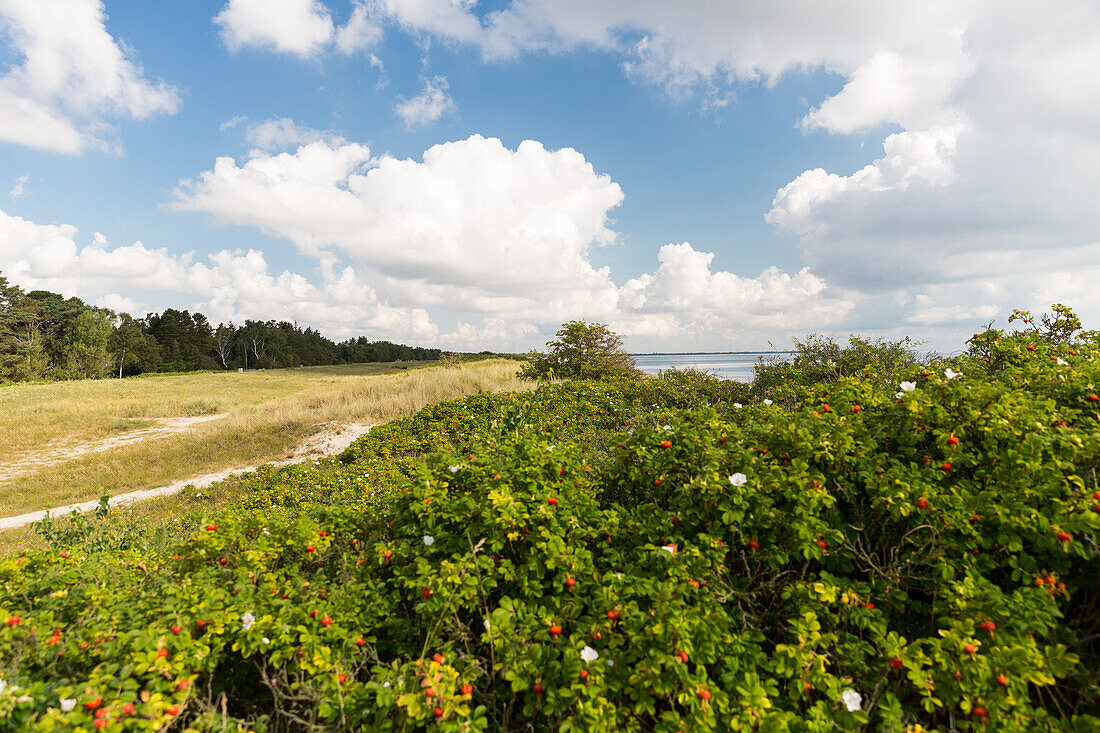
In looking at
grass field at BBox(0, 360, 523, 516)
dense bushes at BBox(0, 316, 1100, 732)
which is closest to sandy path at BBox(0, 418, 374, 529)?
grass field at BBox(0, 360, 523, 516)

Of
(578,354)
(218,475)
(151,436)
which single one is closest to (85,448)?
(151,436)

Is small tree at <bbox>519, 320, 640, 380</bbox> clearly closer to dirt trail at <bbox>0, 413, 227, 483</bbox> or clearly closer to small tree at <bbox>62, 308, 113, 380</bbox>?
dirt trail at <bbox>0, 413, 227, 483</bbox>

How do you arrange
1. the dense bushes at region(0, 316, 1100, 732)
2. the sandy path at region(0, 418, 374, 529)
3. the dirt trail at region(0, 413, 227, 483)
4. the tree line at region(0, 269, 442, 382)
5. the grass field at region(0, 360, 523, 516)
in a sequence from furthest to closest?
the tree line at region(0, 269, 442, 382) → the dirt trail at region(0, 413, 227, 483) → the grass field at region(0, 360, 523, 516) → the sandy path at region(0, 418, 374, 529) → the dense bushes at region(0, 316, 1100, 732)

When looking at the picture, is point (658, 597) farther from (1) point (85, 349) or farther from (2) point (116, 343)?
(2) point (116, 343)

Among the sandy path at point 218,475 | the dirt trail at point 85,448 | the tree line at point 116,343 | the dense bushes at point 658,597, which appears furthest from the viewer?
the tree line at point 116,343

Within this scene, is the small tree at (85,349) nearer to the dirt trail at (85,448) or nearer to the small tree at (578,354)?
the dirt trail at (85,448)

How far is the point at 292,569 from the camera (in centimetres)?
294

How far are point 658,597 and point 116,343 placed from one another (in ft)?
269

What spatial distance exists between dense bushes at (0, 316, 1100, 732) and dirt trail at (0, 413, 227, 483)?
16.6 m

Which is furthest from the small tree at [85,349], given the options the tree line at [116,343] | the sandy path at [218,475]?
the sandy path at [218,475]

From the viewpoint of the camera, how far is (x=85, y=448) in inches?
655

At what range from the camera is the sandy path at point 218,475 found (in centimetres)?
985

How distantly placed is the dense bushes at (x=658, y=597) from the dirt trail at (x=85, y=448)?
54.3 feet

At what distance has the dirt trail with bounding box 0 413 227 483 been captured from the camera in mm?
14188
